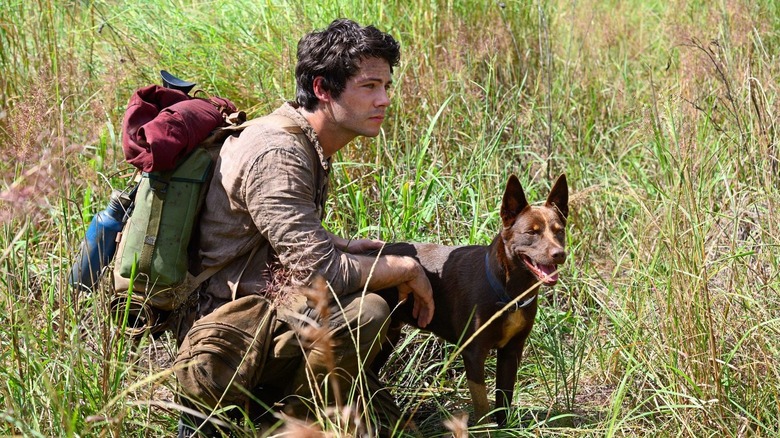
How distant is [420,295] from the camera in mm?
3438

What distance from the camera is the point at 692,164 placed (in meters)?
3.47

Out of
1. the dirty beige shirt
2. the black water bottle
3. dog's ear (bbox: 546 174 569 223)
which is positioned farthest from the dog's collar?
the black water bottle

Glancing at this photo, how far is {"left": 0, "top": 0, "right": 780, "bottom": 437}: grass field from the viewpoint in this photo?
2.99 meters

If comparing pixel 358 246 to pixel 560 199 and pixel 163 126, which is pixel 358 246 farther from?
pixel 163 126

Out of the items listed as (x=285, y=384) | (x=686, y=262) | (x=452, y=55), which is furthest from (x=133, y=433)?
(x=452, y=55)

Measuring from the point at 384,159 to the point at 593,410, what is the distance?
183 centimetres

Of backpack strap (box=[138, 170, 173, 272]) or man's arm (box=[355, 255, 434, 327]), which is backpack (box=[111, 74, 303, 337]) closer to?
backpack strap (box=[138, 170, 173, 272])

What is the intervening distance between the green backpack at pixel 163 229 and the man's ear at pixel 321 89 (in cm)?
20

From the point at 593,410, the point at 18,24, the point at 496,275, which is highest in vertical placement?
the point at 18,24

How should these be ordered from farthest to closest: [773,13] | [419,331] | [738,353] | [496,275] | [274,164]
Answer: [773,13] → [419,331] → [496,275] → [738,353] → [274,164]

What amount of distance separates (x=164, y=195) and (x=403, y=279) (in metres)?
0.93

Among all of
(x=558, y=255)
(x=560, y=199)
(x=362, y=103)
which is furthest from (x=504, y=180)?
(x=362, y=103)

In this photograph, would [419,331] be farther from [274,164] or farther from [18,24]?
[18,24]

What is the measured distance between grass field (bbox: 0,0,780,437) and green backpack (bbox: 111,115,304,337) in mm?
173
